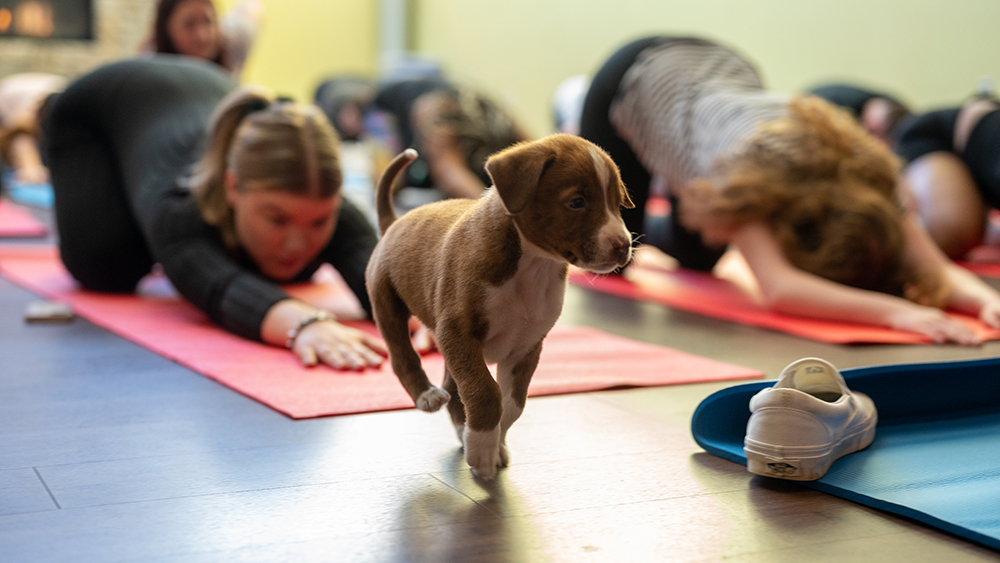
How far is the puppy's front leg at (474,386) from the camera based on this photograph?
3.54ft

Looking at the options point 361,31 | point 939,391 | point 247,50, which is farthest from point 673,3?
point 939,391

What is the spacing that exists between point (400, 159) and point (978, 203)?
315 centimetres

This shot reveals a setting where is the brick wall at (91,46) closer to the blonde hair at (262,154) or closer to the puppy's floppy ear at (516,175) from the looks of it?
the blonde hair at (262,154)

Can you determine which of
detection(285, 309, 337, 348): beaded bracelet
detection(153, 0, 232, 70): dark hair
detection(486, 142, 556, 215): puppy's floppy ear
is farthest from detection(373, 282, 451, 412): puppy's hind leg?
detection(153, 0, 232, 70): dark hair

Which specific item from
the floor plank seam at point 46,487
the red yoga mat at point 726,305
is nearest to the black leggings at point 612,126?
the red yoga mat at point 726,305

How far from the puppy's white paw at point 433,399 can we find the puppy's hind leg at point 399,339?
1.0 inches

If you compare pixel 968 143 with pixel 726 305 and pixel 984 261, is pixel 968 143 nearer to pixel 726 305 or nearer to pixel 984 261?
pixel 984 261

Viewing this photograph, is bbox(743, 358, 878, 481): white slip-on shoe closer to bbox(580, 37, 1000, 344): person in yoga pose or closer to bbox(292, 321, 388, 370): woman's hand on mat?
bbox(292, 321, 388, 370): woman's hand on mat

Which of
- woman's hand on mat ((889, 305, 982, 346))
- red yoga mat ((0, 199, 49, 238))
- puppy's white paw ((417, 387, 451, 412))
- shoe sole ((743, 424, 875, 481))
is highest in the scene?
puppy's white paw ((417, 387, 451, 412))

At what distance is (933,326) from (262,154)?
1.61 m

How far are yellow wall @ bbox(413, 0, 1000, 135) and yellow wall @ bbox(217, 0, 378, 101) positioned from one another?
1.52 m

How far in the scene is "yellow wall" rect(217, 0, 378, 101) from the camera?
1020 cm

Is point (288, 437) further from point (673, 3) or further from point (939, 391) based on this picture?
point (673, 3)

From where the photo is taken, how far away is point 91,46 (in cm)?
894
